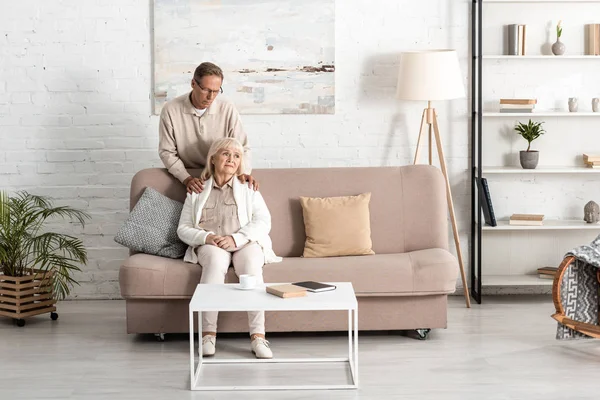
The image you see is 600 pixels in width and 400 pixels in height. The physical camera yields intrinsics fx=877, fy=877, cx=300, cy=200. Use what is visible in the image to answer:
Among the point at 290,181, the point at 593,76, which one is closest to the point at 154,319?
the point at 290,181

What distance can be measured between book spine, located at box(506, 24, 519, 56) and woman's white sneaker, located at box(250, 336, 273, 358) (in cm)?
259

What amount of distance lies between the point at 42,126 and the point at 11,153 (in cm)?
27

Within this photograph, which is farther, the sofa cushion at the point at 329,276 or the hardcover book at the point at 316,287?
the sofa cushion at the point at 329,276

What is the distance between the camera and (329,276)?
459 centimetres

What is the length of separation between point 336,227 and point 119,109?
5.87 ft

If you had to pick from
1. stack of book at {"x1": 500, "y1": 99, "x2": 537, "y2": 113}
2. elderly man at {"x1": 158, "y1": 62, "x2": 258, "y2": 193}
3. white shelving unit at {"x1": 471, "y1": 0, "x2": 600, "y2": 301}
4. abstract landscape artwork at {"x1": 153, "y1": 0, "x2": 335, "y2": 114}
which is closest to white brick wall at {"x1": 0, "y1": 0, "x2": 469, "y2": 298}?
abstract landscape artwork at {"x1": 153, "y1": 0, "x2": 335, "y2": 114}

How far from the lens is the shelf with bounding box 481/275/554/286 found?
18.2ft

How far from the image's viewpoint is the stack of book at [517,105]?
220 inches

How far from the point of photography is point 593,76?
19.1ft

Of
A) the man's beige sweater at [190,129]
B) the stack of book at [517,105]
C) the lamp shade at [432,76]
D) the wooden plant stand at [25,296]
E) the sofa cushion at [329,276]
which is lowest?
the wooden plant stand at [25,296]

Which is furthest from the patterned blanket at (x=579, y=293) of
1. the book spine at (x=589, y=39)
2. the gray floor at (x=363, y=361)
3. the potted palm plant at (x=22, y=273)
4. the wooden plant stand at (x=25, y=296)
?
the wooden plant stand at (x=25, y=296)

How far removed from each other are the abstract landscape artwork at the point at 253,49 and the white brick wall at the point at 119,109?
9cm

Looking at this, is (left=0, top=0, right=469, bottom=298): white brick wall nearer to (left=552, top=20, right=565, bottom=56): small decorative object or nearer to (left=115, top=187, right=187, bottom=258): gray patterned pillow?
(left=552, top=20, right=565, bottom=56): small decorative object

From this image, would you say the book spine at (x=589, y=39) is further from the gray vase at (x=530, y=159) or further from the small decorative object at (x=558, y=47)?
the gray vase at (x=530, y=159)
